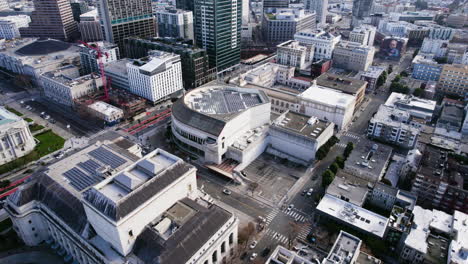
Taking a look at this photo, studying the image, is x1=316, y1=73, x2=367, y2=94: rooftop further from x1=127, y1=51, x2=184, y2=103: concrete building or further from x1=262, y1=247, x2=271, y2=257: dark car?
x1=262, y1=247, x2=271, y2=257: dark car

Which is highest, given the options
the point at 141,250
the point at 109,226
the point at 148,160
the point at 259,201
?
the point at 148,160

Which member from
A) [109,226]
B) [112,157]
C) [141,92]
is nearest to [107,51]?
[141,92]

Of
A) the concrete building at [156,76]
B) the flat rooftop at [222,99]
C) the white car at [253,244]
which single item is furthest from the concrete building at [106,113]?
the white car at [253,244]

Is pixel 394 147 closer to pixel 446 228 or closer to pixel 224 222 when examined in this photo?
pixel 446 228

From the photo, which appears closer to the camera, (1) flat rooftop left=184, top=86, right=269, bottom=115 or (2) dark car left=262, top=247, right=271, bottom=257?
(2) dark car left=262, top=247, right=271, bottom=257

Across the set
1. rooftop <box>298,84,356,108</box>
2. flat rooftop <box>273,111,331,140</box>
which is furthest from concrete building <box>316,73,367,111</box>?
flat rooftop <box>273,111,331,140</box>

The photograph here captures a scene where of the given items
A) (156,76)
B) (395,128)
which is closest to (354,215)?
(395,128)
